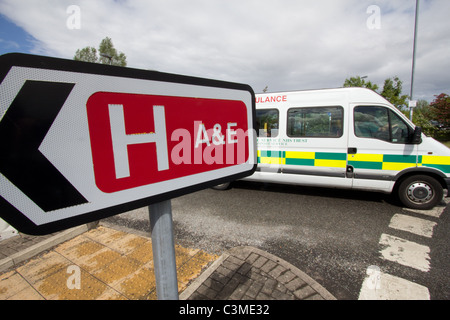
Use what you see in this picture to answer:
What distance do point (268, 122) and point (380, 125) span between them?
2.32m

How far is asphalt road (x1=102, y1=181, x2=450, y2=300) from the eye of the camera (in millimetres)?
2648

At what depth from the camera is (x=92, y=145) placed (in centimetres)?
56

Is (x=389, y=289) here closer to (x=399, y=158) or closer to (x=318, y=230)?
(x=318, y=230)

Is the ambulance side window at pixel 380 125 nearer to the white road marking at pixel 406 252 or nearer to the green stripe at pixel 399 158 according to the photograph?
the green stripe at pixel 399 158

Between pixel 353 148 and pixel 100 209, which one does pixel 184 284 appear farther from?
pixel 353 148

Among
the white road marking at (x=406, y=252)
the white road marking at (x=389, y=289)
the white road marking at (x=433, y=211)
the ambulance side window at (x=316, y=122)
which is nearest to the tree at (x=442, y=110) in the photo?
the white road marking at (x=433, y=211)

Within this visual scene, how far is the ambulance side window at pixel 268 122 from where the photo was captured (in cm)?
547

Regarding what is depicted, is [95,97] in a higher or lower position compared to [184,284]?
higher

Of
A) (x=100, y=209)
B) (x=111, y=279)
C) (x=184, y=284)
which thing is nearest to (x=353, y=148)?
(x=184, y=284)

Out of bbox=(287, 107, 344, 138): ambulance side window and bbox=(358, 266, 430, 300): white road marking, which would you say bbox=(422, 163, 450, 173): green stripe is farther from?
bbox=(358, 266, 430, 300): white road marking

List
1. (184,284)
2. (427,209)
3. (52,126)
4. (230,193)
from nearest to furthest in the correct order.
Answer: (52,126) < (184,284) < (427,209) < (230,193)

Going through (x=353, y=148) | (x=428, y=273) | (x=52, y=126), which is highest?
(x=52, y=126)

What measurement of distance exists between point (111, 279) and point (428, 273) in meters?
3.63

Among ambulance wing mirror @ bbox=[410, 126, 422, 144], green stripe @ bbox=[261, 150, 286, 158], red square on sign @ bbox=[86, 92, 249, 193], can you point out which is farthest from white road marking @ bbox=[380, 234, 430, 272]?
red square on sign @ bbox=[86, 92, 249, 193]
